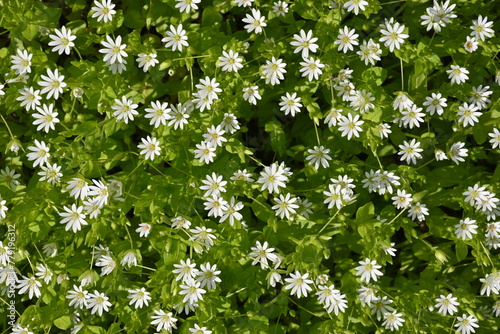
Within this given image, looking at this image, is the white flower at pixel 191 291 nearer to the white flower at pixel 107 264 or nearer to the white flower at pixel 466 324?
the white flower at pixel 107 264

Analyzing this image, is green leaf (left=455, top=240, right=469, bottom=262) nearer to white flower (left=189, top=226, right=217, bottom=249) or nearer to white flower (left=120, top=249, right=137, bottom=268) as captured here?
white flower (left=189, top=226, right=217, bottom=249)

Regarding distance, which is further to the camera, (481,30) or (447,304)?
(447,304)

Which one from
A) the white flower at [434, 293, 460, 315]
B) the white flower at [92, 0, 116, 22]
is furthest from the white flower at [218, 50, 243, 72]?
the white flower at [434, 293, 460, 315]

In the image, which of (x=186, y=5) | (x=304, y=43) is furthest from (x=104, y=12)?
(x=304, y=43)

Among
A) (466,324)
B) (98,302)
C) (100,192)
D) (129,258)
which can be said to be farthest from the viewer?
(466,324)

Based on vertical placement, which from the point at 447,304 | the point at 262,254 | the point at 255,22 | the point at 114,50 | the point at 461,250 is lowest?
the point at 447,304

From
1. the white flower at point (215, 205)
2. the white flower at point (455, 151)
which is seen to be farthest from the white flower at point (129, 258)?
the white flower at point (455, 151)

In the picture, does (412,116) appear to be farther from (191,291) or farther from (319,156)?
(191,291)
